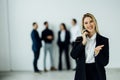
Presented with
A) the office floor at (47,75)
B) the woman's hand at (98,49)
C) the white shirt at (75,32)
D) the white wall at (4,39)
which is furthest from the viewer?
the white wall at (4,39)

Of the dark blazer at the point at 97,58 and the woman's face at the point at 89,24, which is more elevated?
the woman's face at the point at 89,24

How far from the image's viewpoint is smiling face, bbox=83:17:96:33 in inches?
124

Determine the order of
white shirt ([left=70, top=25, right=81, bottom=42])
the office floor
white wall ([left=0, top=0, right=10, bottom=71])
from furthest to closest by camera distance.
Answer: white wall ([left=0, top=0, right=10, bottom=71]) < white shirt ([left=70, top=25, right=81, bottom=42]) < the office floor

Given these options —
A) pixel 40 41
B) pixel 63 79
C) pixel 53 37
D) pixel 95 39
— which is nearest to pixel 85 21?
pixel 95 39

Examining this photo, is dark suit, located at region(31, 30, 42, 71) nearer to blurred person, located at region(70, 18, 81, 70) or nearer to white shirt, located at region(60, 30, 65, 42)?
white shirt, located at region(60, 30, 65, 42)

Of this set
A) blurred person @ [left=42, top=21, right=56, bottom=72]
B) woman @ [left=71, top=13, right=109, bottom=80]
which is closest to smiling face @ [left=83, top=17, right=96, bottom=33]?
woman @ [left=71, top=13, right=109, bottom=80]

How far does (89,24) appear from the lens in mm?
3162

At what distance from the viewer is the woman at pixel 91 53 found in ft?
10.3

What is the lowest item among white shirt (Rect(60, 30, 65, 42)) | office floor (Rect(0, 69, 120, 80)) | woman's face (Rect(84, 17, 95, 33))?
office floor (Rect(0, 69, 120, 80))

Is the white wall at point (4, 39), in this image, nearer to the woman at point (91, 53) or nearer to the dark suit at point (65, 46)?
the dark suit at point (65, 46)

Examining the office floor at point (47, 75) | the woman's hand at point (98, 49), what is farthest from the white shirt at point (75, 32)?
the woman's hand at point (98, 49)

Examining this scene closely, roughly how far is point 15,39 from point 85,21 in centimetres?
773

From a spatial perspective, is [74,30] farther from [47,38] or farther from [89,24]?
[89,24]

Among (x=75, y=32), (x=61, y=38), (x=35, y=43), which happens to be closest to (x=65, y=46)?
(x=61, y=38)
